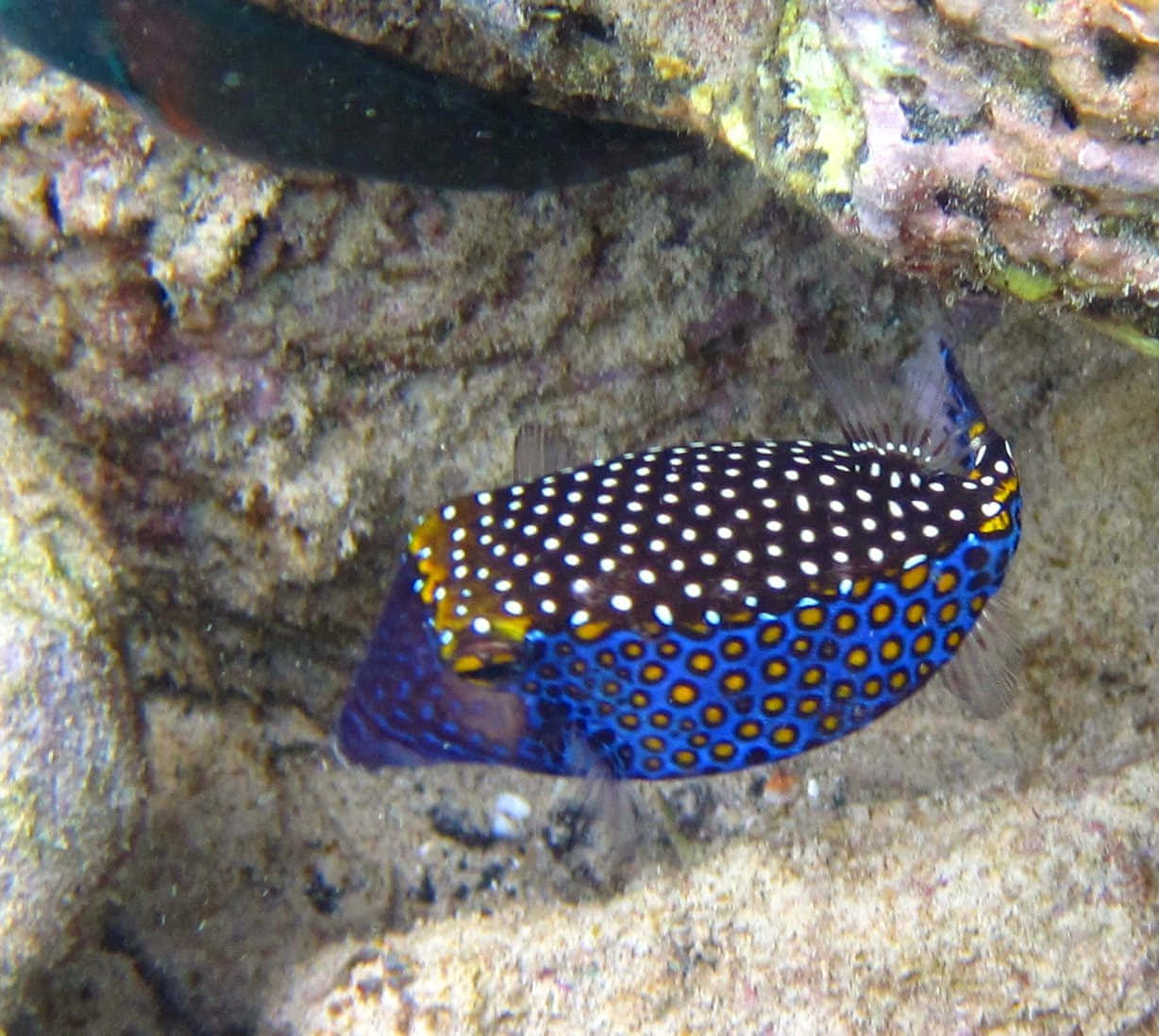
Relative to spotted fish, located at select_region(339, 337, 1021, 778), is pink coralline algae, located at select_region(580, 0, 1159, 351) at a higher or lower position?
higher

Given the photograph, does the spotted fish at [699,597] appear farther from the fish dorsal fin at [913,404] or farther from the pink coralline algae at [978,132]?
the pink coralline algae at [978,132]

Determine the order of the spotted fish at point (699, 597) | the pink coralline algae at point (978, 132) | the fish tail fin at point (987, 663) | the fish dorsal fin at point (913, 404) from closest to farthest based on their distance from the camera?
the pink coralline algae at point (978, 132) → the spotted fish at point (699, 597) → the fish dorsal fin at point (913, 404) → the fish tail fin at point (987, 663)

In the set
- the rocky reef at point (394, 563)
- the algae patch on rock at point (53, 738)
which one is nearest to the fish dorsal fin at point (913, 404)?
the rocky reef at point (394, 563)

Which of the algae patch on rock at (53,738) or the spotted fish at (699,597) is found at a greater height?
the spotted fish at (699,597)

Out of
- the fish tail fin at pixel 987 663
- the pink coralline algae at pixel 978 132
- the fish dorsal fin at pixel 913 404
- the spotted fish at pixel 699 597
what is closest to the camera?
the pink coralline algae at pixel 978 132

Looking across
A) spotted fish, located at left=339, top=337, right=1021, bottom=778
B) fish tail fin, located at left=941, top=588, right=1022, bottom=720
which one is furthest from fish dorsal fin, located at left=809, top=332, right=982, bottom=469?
fish tail fin, located at left=941, top=588, right=1022, bottom=720

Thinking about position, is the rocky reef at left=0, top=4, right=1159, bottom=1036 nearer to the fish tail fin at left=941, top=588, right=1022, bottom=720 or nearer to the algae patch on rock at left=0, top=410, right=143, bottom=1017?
the algae patch on rock at left=0, top=410, right=143, bottom=1017

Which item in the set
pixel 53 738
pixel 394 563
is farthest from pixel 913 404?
pixel 53 738

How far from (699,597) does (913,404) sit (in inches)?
39.1

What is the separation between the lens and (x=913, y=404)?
3193 millimetres

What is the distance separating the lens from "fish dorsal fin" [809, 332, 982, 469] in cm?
315

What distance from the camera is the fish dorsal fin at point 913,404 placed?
10.3 feet

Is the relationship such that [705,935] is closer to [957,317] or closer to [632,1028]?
[632,1028]

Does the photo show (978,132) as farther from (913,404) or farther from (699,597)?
(699,597)
